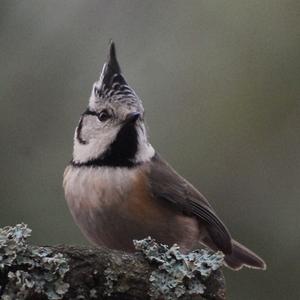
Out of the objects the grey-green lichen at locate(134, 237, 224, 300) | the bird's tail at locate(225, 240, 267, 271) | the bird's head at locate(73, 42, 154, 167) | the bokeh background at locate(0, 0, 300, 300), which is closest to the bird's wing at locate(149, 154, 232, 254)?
the bird's head at locate(73, 42, 154, 167)

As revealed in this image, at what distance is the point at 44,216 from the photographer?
4.41 metres

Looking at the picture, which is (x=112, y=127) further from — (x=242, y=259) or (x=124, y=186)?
(x=242, y=259)

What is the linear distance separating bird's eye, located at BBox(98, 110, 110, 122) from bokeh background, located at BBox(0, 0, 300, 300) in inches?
22.0

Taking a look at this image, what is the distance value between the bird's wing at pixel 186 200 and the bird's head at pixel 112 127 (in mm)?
115

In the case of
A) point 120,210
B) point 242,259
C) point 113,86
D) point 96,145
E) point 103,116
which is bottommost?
point 242,259

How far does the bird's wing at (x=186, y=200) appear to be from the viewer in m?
3.92

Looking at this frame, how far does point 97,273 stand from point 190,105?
2.63m

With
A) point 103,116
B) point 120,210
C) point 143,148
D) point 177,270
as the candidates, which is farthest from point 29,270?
point 143,148

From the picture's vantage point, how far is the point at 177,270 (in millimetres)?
2412

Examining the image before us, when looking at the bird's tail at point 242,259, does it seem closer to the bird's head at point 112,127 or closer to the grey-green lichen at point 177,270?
the bird's head at point 112,127

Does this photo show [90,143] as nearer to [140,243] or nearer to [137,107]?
[137,107]

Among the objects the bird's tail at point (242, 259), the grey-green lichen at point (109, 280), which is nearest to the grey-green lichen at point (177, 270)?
the grey-green lichen at point (109, 280)

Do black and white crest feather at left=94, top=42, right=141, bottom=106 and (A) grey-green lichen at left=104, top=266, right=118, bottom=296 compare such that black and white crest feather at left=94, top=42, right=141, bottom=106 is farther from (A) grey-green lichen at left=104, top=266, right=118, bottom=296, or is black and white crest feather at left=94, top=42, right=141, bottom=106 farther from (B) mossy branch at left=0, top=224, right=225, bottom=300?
(A) grey-green lichen at left=104, top=266, right=118, bottom=296

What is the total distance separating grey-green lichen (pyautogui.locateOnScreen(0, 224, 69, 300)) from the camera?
2115mm
